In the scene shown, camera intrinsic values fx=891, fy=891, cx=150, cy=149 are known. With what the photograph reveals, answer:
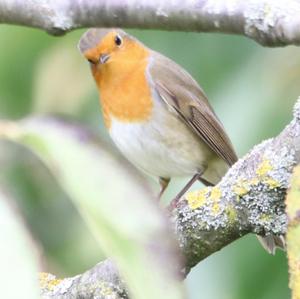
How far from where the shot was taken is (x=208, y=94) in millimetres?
3250

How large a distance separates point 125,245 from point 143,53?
2.74m

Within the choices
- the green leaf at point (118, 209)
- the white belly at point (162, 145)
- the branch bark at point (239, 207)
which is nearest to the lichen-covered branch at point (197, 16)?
the green leaf at point (118, 209)

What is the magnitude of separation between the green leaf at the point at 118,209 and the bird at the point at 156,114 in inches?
90.0

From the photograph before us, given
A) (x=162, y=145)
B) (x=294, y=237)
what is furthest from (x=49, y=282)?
(x=294, y=237)

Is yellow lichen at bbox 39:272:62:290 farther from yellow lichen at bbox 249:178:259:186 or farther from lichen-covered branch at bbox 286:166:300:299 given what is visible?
lichen-covered branch at bbox 286:166:300:299

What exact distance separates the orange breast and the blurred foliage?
0.22 m

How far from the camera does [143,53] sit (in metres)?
3.40

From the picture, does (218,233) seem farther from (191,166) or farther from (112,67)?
(112,67)

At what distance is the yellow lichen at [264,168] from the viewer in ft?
5.48

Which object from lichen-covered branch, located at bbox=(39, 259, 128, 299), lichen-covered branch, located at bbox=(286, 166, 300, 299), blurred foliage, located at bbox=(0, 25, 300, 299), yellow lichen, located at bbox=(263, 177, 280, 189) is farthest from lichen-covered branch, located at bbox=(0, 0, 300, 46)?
blurred foliage, located at bbox=(0, 25, 300, 299)

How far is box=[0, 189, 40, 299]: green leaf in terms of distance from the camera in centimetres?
67

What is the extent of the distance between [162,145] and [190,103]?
0.88 feet

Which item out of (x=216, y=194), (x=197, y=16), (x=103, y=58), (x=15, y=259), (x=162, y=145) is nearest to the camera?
(x=15, y=259)

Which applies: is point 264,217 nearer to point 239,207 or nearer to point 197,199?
point 239,207
